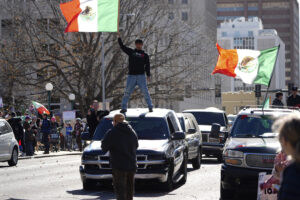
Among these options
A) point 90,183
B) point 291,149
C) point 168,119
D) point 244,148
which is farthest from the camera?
A: point 168,119

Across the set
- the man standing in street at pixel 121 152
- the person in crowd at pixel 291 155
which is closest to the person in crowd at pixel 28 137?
the man standing in street at pixel 121 152

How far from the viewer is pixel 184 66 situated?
44.2 metres

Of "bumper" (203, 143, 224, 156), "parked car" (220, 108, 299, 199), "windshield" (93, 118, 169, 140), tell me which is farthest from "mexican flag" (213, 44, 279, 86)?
"parked car" (220, 108, 299, 199)

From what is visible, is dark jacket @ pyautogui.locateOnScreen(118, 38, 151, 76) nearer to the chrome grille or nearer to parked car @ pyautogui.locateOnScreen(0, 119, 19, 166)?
the chrome grille

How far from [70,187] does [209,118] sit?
1181cm

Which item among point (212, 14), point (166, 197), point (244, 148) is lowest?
point (166, 197)

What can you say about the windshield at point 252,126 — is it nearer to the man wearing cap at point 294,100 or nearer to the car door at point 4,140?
the man wearing cap at point 294,100

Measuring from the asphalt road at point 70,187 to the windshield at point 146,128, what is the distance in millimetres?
1107

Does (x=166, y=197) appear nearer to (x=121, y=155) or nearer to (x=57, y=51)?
(x=121, y=155)

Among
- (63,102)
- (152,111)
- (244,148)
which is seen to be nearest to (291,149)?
(244,148)

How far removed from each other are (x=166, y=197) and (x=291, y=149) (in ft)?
28.7

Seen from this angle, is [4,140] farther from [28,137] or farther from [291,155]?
[291,155]

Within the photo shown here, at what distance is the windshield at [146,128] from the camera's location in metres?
14.8

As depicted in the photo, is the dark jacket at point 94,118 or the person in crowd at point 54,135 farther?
the person in crowd at point 54,135
